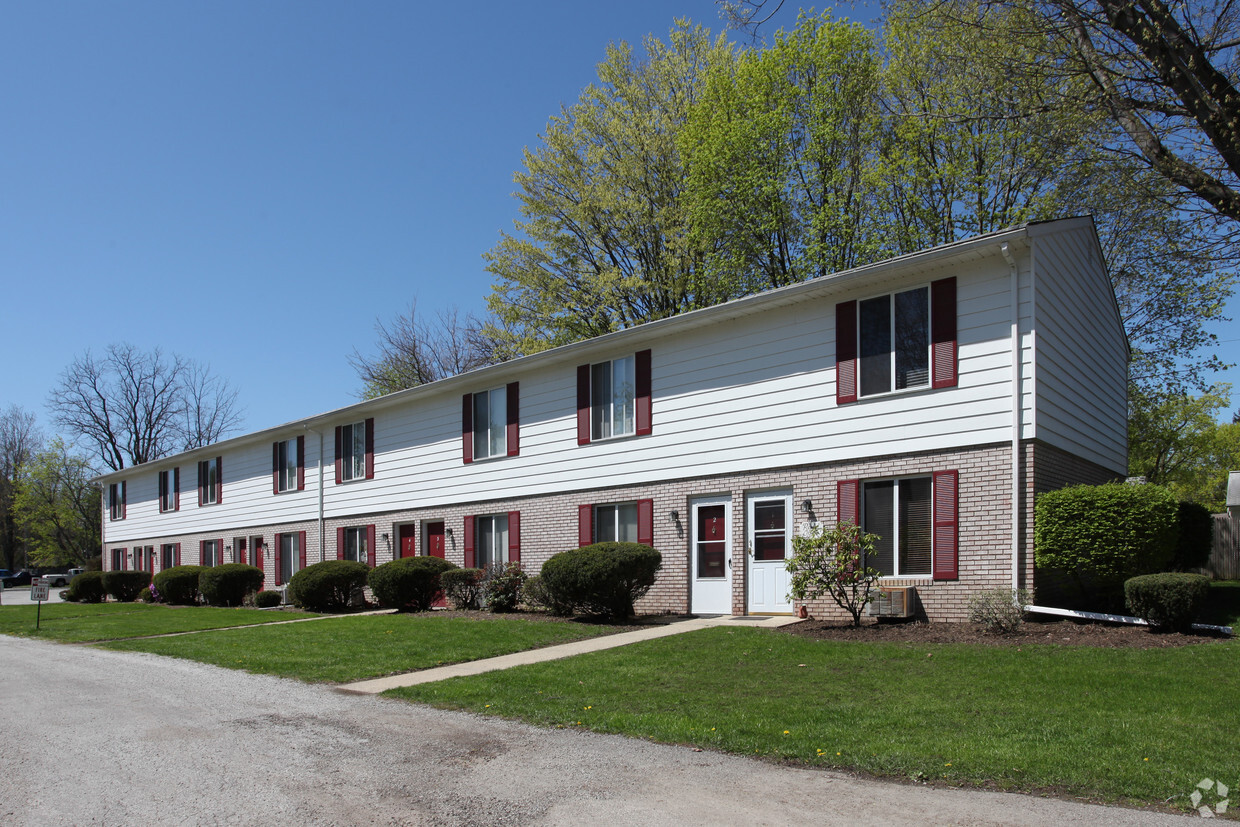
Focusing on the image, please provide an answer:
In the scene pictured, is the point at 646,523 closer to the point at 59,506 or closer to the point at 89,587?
the point at 89,587

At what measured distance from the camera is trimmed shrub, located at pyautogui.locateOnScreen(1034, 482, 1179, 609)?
11.2 m

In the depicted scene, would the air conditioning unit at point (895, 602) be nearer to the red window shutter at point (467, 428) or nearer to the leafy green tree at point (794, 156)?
the red window shutter at point (467, 428)

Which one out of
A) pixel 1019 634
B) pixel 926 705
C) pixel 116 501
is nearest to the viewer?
pixel 926 705

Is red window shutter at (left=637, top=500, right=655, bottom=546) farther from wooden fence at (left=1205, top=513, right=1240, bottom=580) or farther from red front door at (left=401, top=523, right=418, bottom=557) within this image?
wooden fence at (left=1205, top=513, right=1240, bottom=580)

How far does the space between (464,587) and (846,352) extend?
906cm

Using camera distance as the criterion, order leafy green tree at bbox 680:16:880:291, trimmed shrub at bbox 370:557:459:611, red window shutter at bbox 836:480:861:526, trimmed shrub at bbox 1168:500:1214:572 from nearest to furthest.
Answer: red window shutter at bbox 836:480:861:526
trimmed shrub at bbox 1168:500:1214:572
trimmed shrub at bbox 370:557:459:611
leafy green tree at bbox 680:16:880:291

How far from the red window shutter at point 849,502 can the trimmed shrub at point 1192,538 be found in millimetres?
6965

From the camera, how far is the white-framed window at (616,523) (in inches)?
666

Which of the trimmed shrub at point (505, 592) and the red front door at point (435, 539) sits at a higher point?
the red front door at point (435, 539)

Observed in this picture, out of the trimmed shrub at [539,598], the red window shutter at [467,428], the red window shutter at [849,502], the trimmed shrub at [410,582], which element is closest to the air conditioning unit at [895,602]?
the red window shutter at [849,502]

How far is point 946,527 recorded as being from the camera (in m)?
12.3

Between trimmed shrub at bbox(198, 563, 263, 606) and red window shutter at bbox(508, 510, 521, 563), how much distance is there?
10.7m

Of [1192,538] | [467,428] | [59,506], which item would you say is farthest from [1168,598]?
[59,506]

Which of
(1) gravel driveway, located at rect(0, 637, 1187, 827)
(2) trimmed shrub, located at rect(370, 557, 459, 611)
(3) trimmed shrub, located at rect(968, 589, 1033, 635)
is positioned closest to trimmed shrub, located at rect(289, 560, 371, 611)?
(2) trimmed shrub, located at rect(370, 557, 459, 611)
